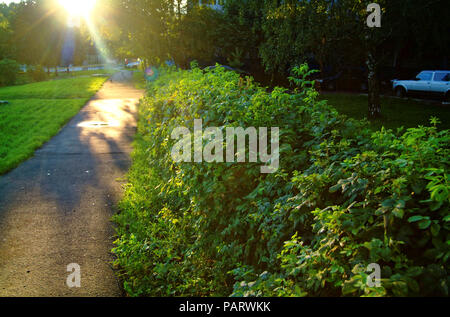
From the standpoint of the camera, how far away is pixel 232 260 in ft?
12.6

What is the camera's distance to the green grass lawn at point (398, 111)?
15.1 meters

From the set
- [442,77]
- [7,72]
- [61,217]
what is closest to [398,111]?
[442,77]

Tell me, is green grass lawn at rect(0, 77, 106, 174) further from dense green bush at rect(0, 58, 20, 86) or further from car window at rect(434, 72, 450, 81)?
dense green bush at rect(0, 58, 20, 86)

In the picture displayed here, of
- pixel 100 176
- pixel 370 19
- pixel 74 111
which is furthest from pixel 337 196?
pixel 74 111

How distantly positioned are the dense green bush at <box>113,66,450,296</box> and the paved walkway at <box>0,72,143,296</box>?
1.16ft

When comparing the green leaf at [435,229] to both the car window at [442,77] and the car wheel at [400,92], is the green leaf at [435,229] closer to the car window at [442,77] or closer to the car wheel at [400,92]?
the car window at [442,77]

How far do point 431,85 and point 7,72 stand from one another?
41086 mm

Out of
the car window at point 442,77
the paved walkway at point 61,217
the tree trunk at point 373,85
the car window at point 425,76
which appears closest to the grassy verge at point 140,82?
the tree trunk at point 373,85

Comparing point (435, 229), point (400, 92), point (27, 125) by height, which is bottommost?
point (27, 125)

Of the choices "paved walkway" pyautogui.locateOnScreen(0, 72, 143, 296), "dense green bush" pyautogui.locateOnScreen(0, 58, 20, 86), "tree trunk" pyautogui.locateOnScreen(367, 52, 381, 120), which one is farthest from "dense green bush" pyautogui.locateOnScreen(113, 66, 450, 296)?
"dense green bush" pyautogui.locateOnScreen(0, 58, 20, 86)

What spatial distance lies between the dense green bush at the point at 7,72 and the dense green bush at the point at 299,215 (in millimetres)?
42613

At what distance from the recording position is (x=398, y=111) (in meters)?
18.4

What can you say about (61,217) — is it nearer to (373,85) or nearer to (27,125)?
(27,125)

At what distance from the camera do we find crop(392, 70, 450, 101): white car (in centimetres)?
2100
